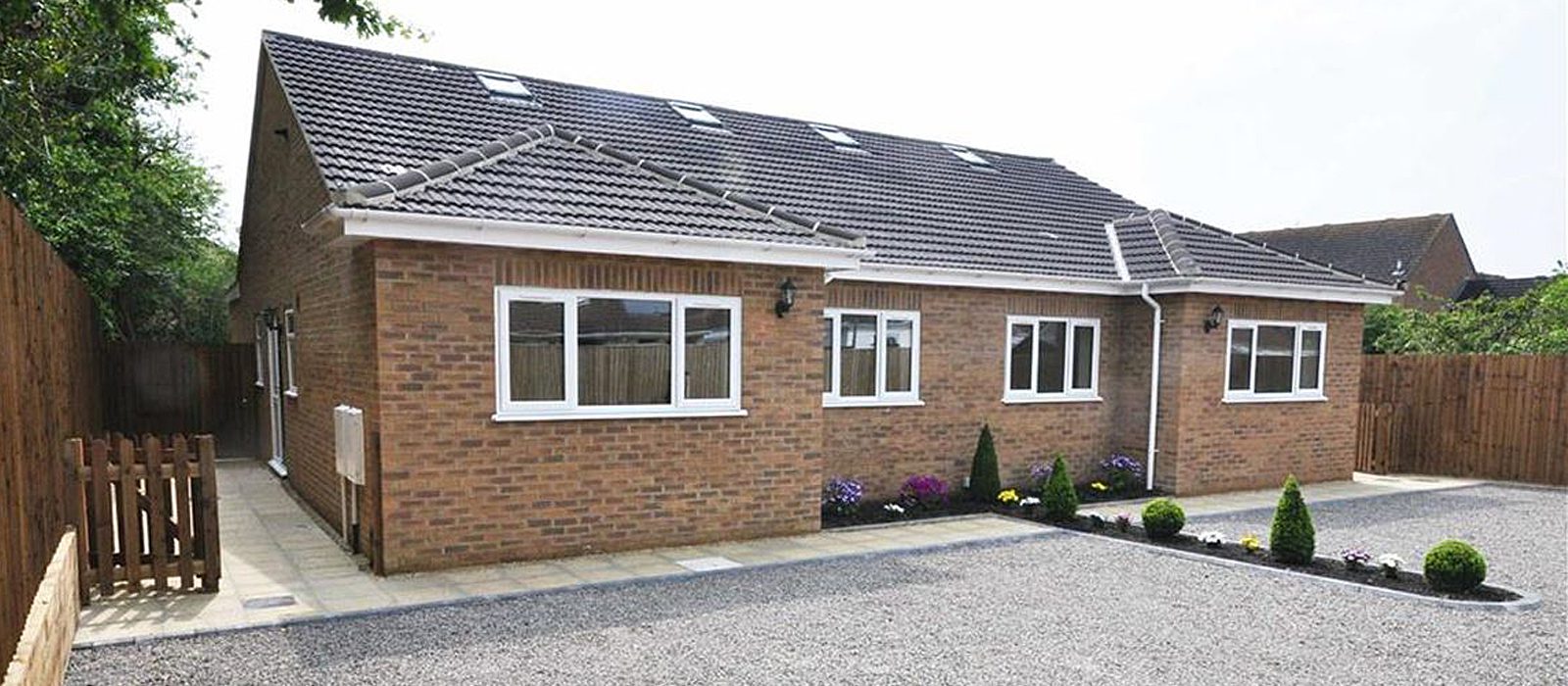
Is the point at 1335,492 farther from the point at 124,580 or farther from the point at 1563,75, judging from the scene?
the point at 124,580

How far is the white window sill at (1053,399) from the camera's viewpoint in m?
11.4

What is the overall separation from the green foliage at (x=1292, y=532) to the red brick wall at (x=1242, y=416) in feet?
12.4

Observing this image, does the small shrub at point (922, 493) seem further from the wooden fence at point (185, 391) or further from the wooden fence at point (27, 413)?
the wooden fence at point (185, 391)

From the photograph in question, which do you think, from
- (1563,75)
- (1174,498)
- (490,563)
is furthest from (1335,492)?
(490,563)

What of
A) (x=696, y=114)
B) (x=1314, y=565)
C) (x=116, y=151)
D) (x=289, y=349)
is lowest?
(x=1314, y=565)

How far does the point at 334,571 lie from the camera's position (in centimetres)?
684

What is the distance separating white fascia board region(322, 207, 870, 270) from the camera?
248 inches

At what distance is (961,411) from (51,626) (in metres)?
9.11

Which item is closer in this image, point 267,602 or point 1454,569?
point 267,602

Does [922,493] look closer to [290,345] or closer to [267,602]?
[267,602]

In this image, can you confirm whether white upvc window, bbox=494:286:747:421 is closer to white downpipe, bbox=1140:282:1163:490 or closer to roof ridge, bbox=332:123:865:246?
roof ridge, bbox=332:123:865:246

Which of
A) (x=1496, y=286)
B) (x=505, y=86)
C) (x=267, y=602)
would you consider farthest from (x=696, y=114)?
(x=1496, y=286)

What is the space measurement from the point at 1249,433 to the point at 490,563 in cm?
1026

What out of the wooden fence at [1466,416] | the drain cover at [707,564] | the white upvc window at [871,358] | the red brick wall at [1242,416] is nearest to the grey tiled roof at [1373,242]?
the wooden fence at [1466,416]
